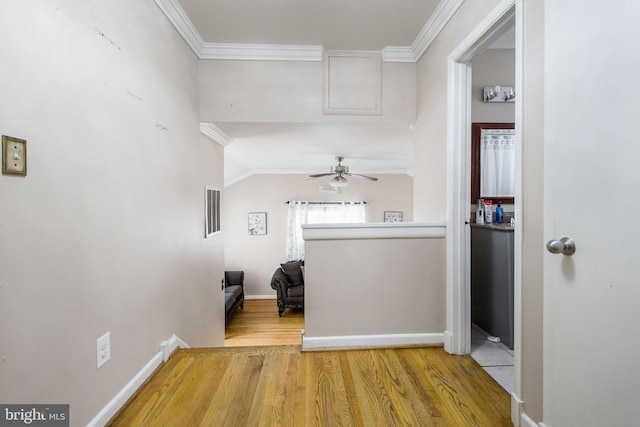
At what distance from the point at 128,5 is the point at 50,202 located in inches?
45.0

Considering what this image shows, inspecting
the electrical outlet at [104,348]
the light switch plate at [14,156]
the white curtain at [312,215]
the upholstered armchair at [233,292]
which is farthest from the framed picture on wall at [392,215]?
the light switch plate at [14,156]

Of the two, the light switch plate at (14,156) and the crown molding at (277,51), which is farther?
the crown molding at (277,51)

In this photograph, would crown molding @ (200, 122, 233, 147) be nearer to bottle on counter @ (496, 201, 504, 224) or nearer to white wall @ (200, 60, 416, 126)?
white wall @ (200, 60, 416, 126)

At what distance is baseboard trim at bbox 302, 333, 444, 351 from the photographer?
1948 millimetres

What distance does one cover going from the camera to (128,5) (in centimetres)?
147

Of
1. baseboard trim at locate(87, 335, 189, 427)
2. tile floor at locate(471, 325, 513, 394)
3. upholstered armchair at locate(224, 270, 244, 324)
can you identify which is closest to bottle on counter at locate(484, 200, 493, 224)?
tile floor at locate(471, 325, 513, 394)

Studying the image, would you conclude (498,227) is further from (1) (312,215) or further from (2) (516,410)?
(1) (312,215)

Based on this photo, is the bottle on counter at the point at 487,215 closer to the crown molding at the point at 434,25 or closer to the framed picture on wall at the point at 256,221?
the crown molding at the point at 434,25

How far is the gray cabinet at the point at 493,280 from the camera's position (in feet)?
6.34

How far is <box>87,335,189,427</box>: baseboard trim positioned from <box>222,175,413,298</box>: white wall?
4823mm

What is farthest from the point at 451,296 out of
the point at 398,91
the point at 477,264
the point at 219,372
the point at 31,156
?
the point at 31,156

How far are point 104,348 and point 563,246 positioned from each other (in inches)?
76.9

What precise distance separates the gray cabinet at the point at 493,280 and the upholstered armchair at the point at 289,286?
13.1 feet

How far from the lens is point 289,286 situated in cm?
602
